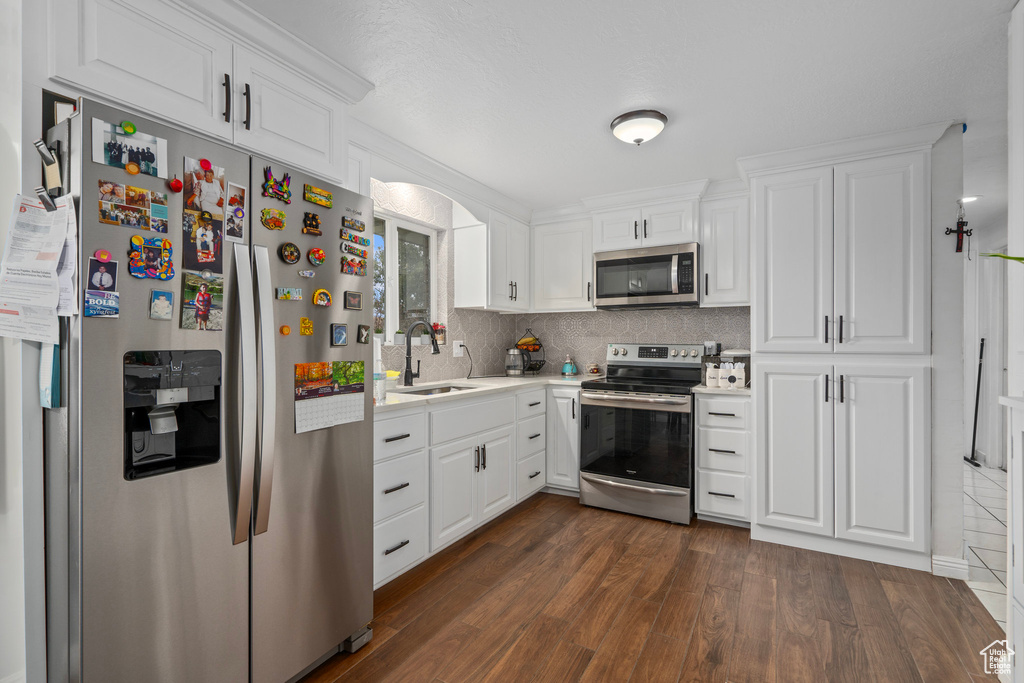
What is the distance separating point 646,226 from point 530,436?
1798 millimetres

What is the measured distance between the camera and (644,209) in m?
3.67

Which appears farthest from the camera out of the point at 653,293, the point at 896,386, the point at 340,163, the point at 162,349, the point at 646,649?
the point at 653,293

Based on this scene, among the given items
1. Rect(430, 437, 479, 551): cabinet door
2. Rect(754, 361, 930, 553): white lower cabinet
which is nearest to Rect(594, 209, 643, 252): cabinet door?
Rect(754, 361, 930, 553): white lower cabinet

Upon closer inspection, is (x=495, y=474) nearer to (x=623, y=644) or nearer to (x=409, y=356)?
(x=409, y=356)

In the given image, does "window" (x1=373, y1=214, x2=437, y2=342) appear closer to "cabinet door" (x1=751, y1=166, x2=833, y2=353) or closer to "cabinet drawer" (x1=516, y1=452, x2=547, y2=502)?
"cabinet drawer" (x1=516, y1=452, x2=547, y2=502)

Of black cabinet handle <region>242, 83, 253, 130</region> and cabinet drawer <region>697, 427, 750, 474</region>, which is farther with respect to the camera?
cabinet drawer <region>697, 427, 750, 474</region>

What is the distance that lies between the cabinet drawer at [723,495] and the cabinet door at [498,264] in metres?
1.88

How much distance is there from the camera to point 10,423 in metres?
1.26

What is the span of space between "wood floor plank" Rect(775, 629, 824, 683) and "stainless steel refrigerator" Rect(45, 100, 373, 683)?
62.9 inches

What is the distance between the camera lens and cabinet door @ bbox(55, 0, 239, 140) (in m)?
1.27

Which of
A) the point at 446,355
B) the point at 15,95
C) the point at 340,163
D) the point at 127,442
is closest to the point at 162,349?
the point at 127,442

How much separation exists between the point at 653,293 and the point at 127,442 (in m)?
3.19

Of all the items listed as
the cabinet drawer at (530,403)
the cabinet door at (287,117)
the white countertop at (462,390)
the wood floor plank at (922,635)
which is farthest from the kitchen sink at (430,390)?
the wood floor plank at (922,635)

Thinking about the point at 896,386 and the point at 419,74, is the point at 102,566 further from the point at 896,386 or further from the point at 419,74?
the point at 896,386
